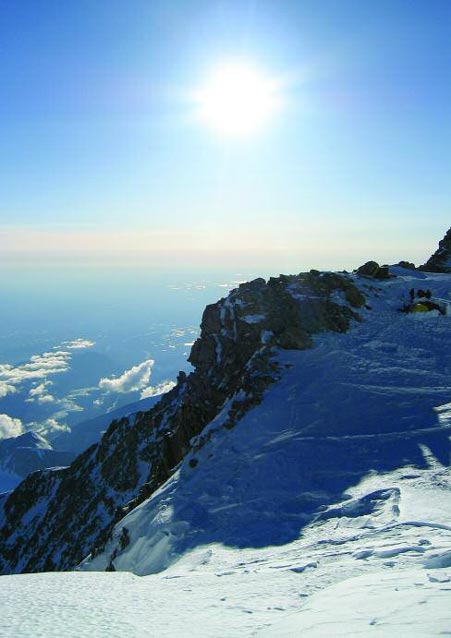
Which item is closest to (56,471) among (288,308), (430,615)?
(288,308)

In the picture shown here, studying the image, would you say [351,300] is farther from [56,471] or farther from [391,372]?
[56,471]

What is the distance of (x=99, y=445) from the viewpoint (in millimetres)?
78062

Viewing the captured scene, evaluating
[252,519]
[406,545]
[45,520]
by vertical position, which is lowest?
[45,520]

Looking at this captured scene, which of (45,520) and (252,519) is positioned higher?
(252,519)

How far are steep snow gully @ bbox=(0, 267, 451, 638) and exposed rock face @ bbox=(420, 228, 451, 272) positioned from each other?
29.2m

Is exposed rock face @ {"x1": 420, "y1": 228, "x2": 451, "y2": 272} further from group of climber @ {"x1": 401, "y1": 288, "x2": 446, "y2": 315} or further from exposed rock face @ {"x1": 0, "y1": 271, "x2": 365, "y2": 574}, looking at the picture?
exposed rock face @ {"x1": 0, "y1": 271, "x2": 365, "y2": 574}

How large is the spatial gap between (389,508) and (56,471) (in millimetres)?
80055

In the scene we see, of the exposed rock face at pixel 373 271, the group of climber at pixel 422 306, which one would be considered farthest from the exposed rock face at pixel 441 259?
the group of climber at pixel 422 306

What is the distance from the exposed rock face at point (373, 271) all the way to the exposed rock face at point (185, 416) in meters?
8.38

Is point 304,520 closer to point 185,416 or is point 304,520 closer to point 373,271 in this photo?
point 185,416

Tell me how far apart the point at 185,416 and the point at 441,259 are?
49673mm

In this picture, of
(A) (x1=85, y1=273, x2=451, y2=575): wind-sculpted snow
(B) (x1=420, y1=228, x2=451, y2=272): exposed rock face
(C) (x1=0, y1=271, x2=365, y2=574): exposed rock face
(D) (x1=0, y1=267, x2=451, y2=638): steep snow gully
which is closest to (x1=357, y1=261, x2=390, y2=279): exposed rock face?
(C) (x1=0, y1=271, x2=365, y2=574): exposed rock face

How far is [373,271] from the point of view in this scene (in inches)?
2013

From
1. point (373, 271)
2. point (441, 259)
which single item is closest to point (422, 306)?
point (373, 271)
